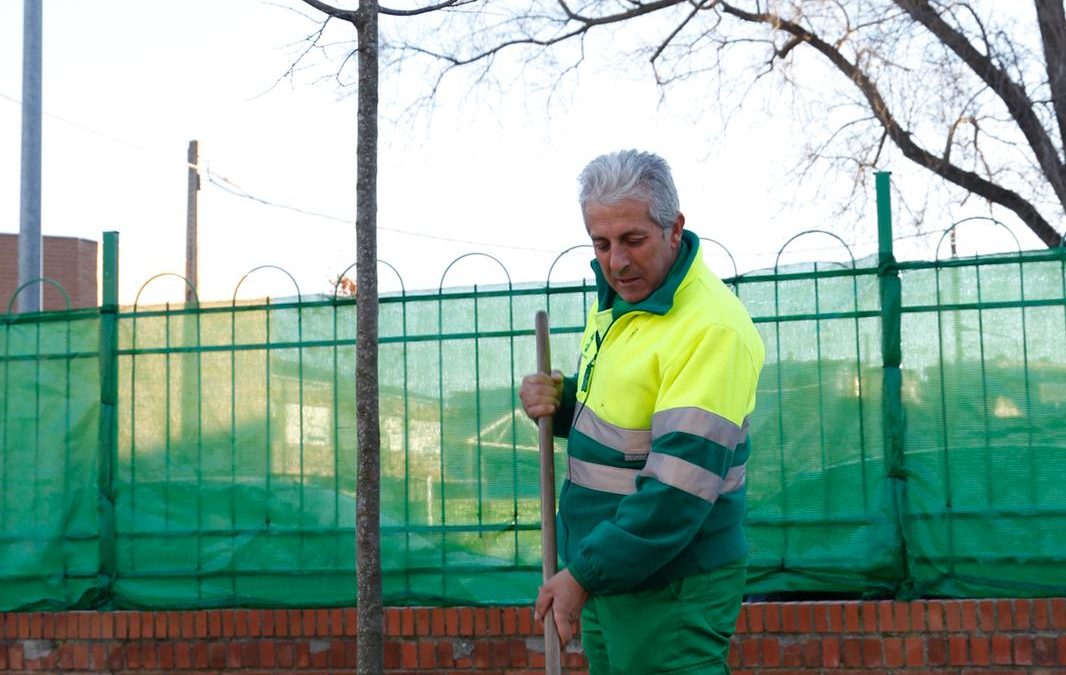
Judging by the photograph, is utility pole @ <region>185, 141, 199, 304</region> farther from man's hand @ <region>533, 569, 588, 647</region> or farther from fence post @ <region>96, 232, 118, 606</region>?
man's hand @ <region>533, 569, 588, 647</region>

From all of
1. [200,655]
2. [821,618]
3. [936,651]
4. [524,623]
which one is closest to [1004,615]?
[936,651]

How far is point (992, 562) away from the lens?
468 cm

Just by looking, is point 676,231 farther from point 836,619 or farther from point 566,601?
point 836,619

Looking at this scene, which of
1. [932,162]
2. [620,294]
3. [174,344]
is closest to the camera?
[620,294]

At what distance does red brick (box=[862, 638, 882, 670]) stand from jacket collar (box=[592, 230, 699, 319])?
8.64ft

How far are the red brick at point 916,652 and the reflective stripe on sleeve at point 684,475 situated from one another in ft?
9.08

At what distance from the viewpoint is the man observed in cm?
224

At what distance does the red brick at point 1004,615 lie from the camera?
4605 millimetres

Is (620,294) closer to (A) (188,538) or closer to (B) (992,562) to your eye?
(B) (992,562)

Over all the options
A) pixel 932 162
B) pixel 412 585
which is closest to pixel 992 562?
pixel 412 585

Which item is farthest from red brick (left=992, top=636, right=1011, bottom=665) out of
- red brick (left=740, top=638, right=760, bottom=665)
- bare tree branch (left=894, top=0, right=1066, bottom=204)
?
bare tree branch (left=894, top=0, right=1066, bottom=204)

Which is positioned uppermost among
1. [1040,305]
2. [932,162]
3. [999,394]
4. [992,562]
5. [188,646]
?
[932,162]

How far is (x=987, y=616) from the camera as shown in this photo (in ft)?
15.1

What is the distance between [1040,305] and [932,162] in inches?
294
